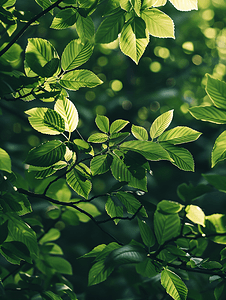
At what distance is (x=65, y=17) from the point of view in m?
0.52

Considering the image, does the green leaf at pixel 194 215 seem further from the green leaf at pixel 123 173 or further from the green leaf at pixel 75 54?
the green leaf at pixel 75 54

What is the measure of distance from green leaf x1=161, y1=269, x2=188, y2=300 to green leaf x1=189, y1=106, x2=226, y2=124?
0.92 feet

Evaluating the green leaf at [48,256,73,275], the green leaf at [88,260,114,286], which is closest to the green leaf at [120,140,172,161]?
the green leaf at [88,260,114,286]

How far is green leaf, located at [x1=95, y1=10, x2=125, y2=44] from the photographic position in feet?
1.64

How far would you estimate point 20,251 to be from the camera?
514mm

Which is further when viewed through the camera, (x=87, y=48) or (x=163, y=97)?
(x=163, y=97)

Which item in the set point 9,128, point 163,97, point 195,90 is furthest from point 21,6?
point 195,90

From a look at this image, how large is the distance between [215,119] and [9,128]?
1.74m

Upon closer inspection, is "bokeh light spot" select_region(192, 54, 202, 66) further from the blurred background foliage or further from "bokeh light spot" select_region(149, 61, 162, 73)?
"bokeh light spot" select_region(149, 61, 162, 73)

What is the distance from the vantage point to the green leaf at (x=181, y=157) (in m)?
0.51

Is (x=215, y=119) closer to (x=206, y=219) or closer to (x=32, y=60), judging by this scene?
(x=206, y=219)

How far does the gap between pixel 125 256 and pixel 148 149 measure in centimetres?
18

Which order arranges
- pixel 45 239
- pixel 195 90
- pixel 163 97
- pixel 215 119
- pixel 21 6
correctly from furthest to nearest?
pixel 195 90, pixel 163 97, pixel 21 6, pixel 45 239, pixel 215 119

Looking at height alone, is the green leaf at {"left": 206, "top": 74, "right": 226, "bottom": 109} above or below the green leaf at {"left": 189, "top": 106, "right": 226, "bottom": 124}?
above
